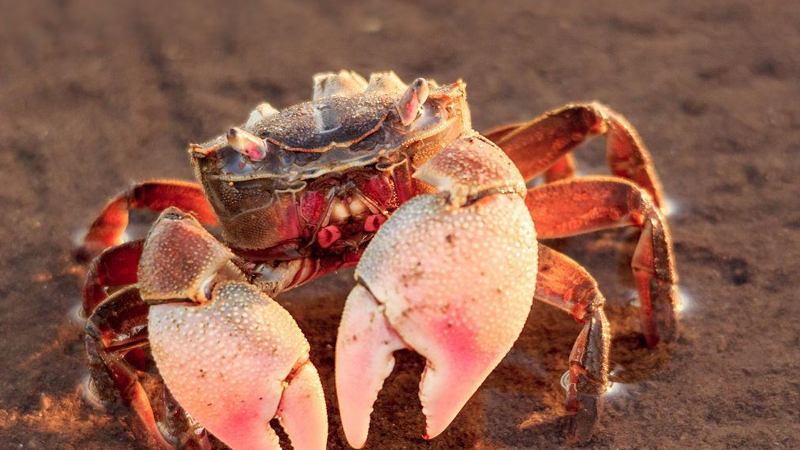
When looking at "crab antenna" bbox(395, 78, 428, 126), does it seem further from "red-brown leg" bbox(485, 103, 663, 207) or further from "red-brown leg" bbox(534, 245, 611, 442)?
"red-brown leg" bbox(534, 245, 611, 442)

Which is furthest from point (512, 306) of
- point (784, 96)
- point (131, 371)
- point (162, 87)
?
point (162, 87)

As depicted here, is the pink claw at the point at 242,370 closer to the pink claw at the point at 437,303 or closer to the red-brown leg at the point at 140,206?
the pink claw at the point at 437,303

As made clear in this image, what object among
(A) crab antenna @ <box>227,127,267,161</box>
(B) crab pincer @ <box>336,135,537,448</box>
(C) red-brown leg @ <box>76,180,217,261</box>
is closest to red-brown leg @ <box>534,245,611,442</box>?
(B) crab pincer @ <box>336,135,537,448</box>

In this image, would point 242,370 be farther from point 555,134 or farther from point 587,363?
point 555,134

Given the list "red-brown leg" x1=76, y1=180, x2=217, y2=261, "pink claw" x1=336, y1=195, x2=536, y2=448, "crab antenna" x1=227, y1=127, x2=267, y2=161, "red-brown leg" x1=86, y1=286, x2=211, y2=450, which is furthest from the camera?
"red-brown leg" x1=76, y1=180, x2=217, y2=261

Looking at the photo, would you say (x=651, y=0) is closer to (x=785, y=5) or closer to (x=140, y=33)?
(x=785, y=5)

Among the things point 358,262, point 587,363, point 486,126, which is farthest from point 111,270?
point 486,126
